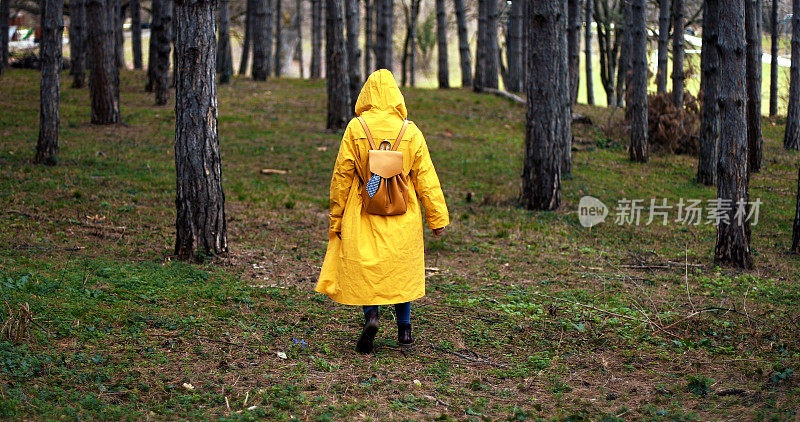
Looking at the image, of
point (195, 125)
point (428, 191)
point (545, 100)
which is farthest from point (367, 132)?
point (545, 100)

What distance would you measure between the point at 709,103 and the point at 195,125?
10.7 metres

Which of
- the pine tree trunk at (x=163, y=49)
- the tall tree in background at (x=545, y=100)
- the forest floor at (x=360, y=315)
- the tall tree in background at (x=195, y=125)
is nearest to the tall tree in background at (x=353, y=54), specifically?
the forest floor at (x=360, y=315)

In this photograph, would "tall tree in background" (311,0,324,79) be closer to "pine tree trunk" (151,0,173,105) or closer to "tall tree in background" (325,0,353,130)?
"pine tree trunk" (151,0,173,105)

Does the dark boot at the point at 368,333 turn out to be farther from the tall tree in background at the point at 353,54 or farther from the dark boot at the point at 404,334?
the tall tree in background at the point at 353,54

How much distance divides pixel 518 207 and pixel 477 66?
1579cm

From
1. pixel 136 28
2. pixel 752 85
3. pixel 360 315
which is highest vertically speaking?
pixel 136 28

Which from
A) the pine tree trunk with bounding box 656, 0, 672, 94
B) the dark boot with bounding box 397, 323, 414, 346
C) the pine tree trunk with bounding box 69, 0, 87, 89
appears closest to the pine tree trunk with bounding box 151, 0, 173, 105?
the pine tree trunk with bounding box 69, 0, 87, 89

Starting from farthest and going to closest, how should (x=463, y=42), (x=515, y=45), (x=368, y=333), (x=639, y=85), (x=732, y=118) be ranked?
1. (x=463, y=42)
2. (x=515, y=45)
3. (x=639, y=85)
4. (x=732, y=118)
5. (x=368, y=333)

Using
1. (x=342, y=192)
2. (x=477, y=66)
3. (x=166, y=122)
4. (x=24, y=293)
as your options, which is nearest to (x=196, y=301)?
(x=24, y=293)

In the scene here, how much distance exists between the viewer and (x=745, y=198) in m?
8.76

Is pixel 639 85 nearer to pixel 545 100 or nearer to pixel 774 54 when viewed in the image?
pixel 545 100

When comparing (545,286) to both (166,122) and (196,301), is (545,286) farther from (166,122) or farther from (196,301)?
(166,122)

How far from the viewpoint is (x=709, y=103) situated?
14.2 metres

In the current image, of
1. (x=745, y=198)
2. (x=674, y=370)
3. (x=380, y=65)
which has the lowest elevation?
(x=674, y=370)
